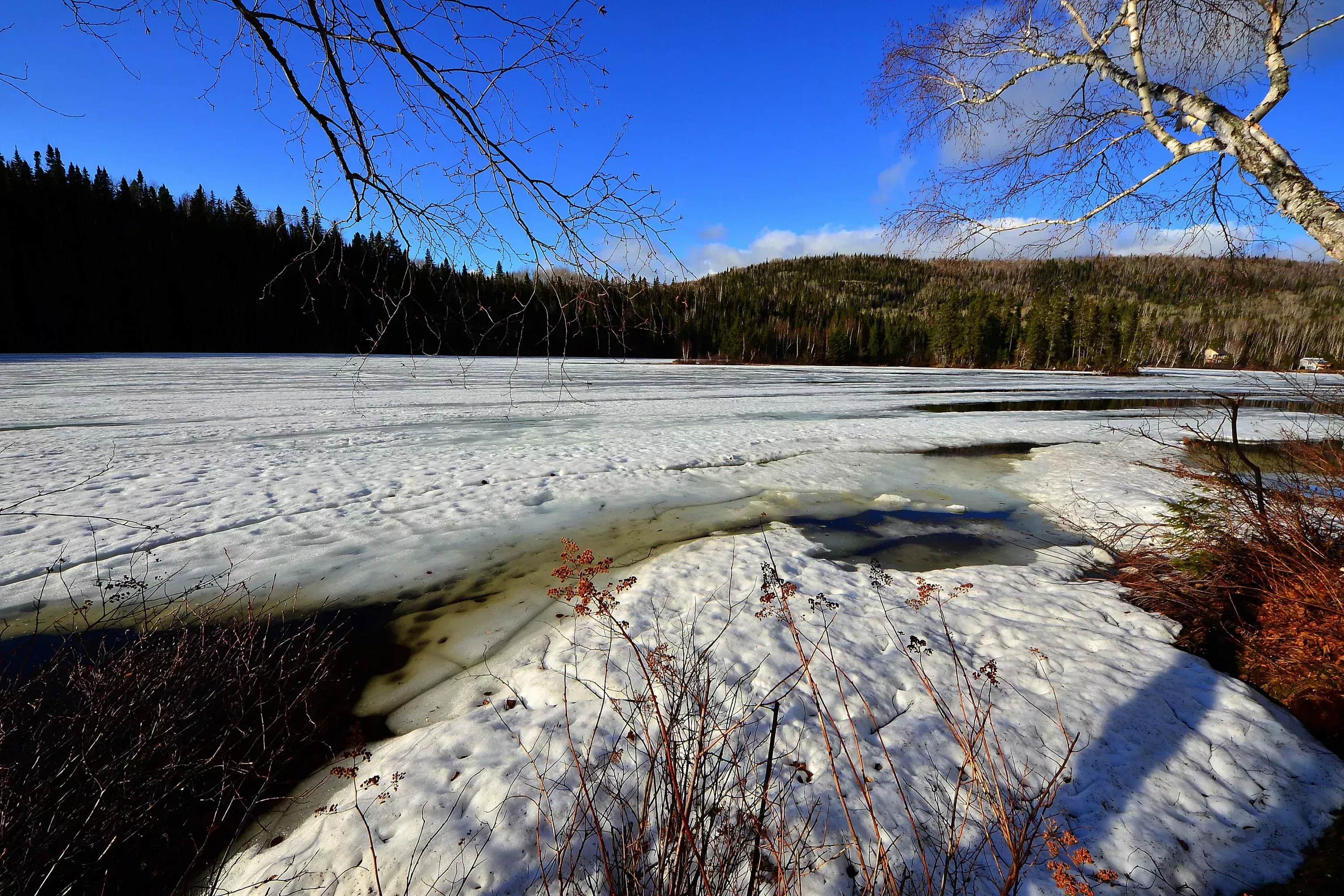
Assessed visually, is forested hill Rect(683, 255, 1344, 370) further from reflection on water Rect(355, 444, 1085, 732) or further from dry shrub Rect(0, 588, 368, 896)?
dry shrub Rect(0, 588, 368, 896)

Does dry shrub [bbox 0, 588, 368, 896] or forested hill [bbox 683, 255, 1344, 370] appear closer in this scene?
dry shrub [bbox 0, 588, 368, 896]

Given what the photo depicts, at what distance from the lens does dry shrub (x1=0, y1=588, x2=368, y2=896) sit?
2072 mm

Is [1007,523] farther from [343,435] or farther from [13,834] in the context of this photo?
[343,435]

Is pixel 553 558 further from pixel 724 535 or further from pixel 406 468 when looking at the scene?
pixel 406 468

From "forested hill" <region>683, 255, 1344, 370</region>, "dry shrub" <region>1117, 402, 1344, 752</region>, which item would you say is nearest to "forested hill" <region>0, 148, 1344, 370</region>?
"forested hill" <region>683, 255, 1344, 370</region>

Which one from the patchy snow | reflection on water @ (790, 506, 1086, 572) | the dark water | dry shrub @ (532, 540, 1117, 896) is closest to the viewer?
dry shrub @ (532, 540, 1117, 896)

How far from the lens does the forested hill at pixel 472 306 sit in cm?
266

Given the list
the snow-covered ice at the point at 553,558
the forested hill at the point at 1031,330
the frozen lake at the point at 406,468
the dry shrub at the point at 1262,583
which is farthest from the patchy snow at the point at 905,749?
the forested hill at the point at 1031,330

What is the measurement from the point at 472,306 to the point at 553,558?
11.9 ft

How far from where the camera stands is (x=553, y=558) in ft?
19.1

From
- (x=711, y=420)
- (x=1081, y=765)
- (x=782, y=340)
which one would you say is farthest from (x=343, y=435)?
(x=782, y=340)

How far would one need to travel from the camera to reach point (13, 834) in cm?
189

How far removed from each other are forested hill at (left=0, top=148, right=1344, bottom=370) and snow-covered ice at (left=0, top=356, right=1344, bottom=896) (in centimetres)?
98

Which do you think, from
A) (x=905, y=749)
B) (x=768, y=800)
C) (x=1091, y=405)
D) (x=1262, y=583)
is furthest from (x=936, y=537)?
(x=1091, y=405)
